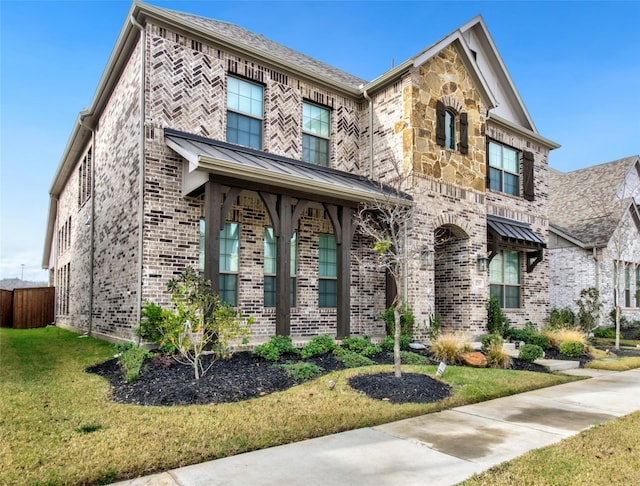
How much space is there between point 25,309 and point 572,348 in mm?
20979

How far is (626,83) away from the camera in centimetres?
1672

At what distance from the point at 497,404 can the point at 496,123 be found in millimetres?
10951

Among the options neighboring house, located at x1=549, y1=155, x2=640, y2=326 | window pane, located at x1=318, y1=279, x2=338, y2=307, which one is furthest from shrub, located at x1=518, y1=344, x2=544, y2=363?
neighboring house, located at x1=549, y1=155, x2=640, y2=326

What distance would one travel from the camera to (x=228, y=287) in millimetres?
9836

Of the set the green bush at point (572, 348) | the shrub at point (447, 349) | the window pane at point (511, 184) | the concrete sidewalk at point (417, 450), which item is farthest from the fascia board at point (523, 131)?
the concrete sidewalk at point (417, 450)

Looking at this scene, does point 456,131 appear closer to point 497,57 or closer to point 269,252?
point 497,57

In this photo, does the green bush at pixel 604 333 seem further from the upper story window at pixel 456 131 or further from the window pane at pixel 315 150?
the window pane at pixel 315 150

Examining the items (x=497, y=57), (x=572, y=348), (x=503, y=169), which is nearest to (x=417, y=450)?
(x=572, y=348)

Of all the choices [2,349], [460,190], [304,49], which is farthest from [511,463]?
[304,49]

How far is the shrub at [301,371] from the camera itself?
690cm

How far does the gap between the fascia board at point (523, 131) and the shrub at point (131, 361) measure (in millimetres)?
12041

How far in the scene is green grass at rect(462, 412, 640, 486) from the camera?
11.5ft

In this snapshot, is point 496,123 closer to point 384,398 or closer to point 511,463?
point 384,398

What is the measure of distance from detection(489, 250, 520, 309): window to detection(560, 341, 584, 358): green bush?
3414mm
